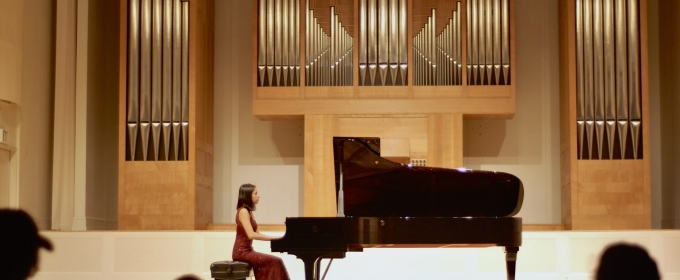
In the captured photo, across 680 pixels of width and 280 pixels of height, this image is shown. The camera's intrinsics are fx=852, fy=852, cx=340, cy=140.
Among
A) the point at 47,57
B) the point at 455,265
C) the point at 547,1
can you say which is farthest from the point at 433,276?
the point at 47,57

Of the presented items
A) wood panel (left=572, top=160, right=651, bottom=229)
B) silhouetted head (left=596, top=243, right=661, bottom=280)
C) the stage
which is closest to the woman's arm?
the stage

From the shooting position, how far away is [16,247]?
1.63 metres

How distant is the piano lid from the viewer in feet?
16.9

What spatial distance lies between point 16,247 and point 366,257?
5.63 m

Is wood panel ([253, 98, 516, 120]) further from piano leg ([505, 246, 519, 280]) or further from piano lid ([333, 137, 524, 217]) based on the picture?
piano leg ([505, 246, 519, 280])

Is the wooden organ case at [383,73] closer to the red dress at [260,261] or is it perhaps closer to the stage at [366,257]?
the stage at [366,257]

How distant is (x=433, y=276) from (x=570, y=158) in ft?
6.26

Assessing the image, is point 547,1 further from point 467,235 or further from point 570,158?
point 467,235

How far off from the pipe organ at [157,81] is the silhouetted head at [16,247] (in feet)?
21.3

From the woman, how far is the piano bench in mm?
114

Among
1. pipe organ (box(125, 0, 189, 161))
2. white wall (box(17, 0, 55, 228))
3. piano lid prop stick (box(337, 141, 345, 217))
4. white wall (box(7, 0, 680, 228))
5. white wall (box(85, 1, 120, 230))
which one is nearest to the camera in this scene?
piano lid prop stick (box(337, 141, 345, 217))

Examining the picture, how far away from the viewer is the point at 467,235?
16.5 feet

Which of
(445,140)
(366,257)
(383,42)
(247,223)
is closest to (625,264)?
(247,223)

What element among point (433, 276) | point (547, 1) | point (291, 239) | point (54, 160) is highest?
point (547, 1)
